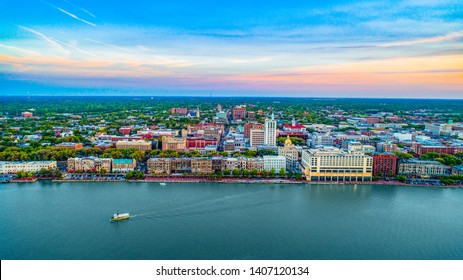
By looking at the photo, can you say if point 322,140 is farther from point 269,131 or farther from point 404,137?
point 404,137

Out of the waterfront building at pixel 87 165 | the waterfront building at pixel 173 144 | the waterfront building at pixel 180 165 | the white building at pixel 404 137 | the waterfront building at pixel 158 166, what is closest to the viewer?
the waterfront building at pixel 158 166

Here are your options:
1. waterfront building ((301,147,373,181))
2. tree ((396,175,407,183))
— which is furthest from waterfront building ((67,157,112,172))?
tree ((396,175,407,183))

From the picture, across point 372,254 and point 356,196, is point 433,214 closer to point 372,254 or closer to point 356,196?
point 356,196

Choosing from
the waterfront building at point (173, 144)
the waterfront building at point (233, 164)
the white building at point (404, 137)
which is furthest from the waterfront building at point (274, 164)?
the white building at point (404, 137)

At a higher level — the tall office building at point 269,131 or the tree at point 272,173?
the tall office building at point 269,131

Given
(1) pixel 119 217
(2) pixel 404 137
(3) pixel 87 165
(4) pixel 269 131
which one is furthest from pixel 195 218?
(2) pixel 404 137

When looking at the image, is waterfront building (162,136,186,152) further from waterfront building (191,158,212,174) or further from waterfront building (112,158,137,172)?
waterfront building (191,158,212,174)

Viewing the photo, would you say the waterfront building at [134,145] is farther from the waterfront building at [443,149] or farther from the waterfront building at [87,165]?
the waterfront building at [443,149]
